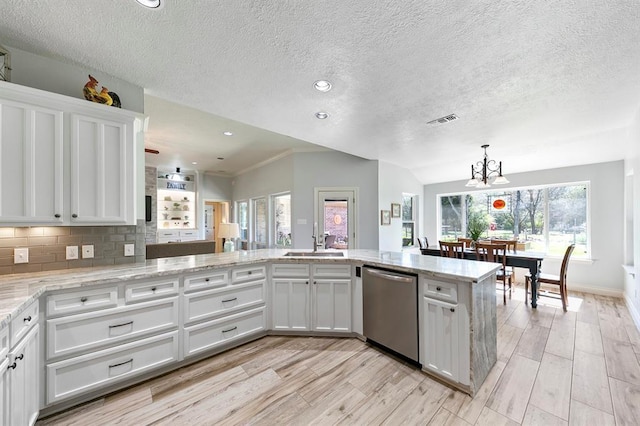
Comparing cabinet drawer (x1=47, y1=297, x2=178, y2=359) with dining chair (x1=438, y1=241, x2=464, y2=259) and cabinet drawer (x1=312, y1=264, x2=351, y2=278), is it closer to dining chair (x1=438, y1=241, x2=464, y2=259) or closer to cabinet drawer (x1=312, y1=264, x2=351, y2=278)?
cabinet drawer (x1=312, y1=264, x2=351, y2=278)

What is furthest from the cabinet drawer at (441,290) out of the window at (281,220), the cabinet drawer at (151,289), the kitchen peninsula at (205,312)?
the window at (281,220)

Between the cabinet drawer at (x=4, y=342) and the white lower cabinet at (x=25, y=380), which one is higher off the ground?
the cabinet drawer at (x=4, y=342)

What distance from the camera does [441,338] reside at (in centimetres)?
206

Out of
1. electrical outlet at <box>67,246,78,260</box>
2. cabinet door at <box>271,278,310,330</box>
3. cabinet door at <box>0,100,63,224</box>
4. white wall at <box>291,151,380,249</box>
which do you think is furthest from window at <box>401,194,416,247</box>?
cabinet door at <box>0,100,63,224</box>

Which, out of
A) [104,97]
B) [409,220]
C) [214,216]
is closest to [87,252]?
[104,97]

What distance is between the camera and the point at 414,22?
1.53 m

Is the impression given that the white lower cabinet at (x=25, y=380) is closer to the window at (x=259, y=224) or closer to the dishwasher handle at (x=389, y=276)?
the dishwasher handle at (x=389, y=276)

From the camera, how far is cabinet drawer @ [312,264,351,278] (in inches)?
109

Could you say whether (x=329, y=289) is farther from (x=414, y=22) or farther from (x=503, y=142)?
(x=503, y=142)

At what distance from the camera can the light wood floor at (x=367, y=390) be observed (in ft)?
5.58

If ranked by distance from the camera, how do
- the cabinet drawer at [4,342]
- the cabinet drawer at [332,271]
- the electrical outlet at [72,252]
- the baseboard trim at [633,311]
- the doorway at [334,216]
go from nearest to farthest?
the cabinet drawer at [4,342], the electrical outlet at [72,252], the cabinet drawer at [332,271], the baseboard trim at [633,311], the doorway at [334,216]

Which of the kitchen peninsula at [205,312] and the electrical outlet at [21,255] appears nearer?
the kitchen peninsula at [205,312]

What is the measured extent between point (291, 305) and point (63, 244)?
208 cm

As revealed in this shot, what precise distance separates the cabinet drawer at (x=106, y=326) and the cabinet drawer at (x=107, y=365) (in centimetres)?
7
